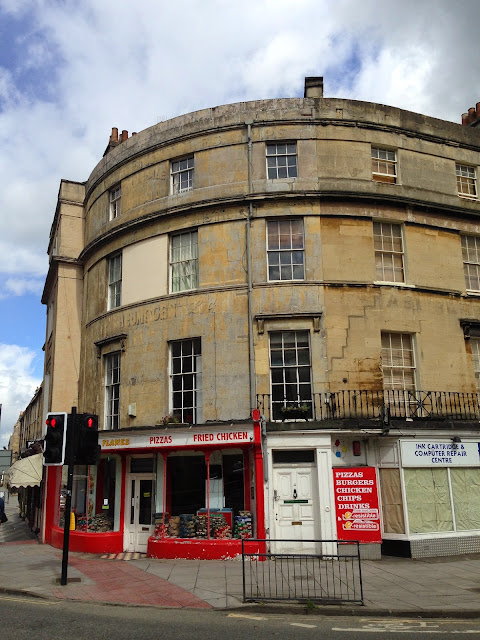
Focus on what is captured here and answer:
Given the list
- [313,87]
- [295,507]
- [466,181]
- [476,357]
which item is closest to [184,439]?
[295,507]

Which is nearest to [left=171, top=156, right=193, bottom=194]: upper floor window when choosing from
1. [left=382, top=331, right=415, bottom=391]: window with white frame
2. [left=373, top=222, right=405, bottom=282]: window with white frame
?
[left=373, top=222, right=405, bottom=282]: window with white frame

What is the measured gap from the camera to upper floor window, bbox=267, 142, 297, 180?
17.4 m

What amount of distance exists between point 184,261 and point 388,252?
625 cm

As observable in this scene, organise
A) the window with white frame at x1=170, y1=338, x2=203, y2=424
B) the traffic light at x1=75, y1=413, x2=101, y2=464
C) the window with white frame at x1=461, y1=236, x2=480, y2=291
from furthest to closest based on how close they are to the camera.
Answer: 1. the window with white frame at x1=461, y1=236, x2=480, y2=291
2. the window with white frame at x1=170, y1=338, x2=203, y2=424
3. the traffic light at x1=75, y1=413, x2=101, y2=464

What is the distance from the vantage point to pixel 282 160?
17469mm

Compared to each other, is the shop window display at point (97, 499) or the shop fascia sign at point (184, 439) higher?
the shop fascia sign at point (184, 439)

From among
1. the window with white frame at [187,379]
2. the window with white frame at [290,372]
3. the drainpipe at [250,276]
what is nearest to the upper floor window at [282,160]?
the drainpipe at [250,276]

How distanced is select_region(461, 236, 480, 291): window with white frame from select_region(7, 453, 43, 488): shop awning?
667 inches

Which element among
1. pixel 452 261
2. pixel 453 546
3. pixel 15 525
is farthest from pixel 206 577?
pixel 15 525

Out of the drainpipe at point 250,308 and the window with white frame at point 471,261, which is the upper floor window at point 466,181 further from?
the drainpipe at point 250,308

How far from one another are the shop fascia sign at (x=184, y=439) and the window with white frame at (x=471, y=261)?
8938 mm

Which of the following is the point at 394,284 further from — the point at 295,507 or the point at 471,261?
the point at 295,507

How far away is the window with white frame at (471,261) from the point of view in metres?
18.2

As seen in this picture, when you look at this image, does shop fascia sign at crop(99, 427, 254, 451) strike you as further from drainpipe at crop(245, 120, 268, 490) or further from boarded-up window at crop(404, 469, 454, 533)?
boarded-up window at crop(404, 469, 454, 533)
